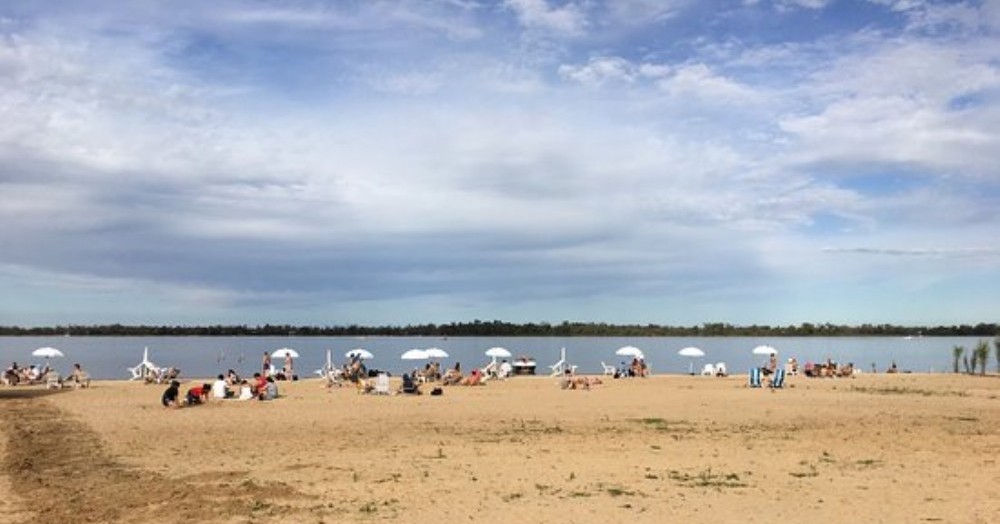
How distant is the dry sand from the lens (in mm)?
11891

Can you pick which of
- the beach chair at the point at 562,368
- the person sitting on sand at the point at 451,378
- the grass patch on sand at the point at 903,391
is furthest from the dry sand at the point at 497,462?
the beach chair at the point at 562,368

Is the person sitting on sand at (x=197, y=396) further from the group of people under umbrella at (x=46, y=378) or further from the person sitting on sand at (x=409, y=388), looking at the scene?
the group of people under umbrella at (x=46, y=378)

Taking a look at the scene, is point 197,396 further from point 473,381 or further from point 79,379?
point 473,381

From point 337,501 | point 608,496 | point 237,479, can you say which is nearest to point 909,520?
point 608,496

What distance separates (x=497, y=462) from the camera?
16.0 m

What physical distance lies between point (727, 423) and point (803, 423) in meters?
2.05

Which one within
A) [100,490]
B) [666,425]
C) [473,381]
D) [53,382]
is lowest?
[53,382]

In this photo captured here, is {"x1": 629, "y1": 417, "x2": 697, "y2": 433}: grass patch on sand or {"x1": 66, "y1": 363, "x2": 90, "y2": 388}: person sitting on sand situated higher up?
{"x1": 629, "y1": 417, "x2": 697, "y2": 433}: grass patch on sand

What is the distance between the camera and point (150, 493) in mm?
12789

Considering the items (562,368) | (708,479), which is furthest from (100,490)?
(562,368)

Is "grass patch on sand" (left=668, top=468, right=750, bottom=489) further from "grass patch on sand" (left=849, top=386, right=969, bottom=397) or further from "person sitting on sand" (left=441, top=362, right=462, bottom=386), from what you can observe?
"person sitting on sand" (left=441, top=362, right=462, bottom=386)

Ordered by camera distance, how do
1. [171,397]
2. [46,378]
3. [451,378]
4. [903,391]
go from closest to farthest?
[171,397]
[903,391]
[46,378]
[451,378]

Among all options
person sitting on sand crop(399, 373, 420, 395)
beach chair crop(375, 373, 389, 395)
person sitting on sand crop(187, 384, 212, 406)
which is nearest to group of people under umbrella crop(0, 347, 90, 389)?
person sitting on sand crop(187, 384, 212, 406)

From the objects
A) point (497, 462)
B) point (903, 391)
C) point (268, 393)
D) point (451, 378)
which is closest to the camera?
point (497, 462)
